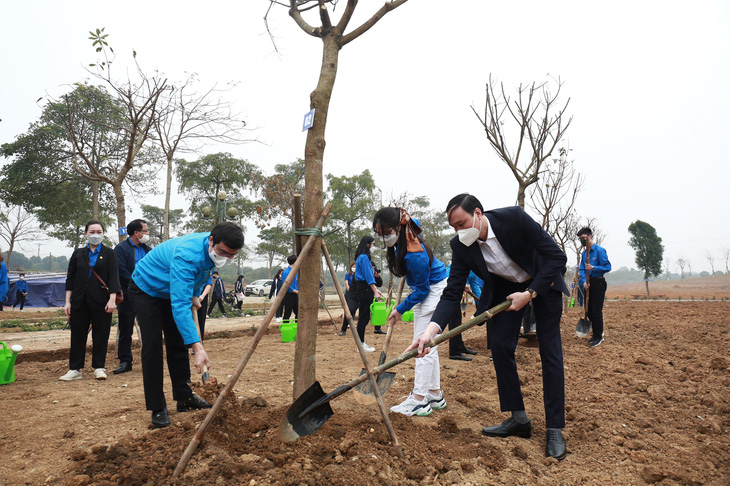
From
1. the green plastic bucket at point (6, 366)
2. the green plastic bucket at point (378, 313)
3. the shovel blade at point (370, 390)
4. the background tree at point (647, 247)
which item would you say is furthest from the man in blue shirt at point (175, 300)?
the background tree at point (647, 247)

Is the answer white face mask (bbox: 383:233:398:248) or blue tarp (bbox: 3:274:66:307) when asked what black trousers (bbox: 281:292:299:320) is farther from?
blue tarp (bbox: 3:274:66:307)

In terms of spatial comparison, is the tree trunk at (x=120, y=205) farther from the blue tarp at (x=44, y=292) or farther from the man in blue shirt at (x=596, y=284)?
the blue tarp at (x=44, y=292)

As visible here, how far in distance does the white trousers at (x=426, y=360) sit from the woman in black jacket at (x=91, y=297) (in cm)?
327

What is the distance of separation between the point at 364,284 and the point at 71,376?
4134 millimetres

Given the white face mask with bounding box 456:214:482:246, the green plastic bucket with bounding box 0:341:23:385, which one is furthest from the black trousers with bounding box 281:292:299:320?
the white face mask with bounding box 456:214:482:246

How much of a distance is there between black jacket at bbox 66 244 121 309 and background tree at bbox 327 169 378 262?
2262cm

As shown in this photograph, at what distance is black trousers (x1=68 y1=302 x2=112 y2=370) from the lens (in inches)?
185

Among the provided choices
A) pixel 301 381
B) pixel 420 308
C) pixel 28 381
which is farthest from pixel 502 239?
pixel 28 381

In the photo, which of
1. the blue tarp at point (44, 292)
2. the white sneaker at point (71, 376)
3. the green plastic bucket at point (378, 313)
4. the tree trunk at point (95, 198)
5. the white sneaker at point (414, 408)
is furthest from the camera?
the blue tarp at point (44, 292)

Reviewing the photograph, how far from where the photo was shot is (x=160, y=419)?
3062 millimetres

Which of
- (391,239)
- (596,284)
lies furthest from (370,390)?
(596,284)

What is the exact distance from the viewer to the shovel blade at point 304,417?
8.32 ft

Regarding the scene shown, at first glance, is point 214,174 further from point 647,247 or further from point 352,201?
point 647,247

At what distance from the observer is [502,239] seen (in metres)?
2.91
